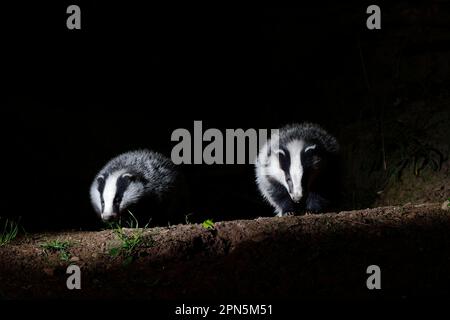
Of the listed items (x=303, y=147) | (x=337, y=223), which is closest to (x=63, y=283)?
(x=337, y=223)

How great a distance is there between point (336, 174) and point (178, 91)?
118 inches

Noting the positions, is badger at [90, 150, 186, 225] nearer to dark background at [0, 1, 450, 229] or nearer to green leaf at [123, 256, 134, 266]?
dark background at [0, 1, 450, 229]

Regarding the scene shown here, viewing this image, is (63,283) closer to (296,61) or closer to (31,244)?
(31,244)

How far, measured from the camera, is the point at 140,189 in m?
5.75

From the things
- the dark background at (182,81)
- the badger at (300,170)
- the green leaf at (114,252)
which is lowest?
the green leaf at (114,252)

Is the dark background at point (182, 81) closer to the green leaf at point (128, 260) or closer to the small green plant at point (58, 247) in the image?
the small green plant at point (58, 247)

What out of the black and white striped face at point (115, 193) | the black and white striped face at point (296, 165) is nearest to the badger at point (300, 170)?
the black and white striped face at point (296, 165)

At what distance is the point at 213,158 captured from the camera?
775 centimetres

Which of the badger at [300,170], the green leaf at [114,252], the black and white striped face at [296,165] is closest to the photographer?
the green leaf at [114,252]

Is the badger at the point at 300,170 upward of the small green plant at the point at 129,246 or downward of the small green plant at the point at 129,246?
upward

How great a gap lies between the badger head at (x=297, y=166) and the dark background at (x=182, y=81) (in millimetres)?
1577

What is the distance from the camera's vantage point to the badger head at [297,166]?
4.93 meters

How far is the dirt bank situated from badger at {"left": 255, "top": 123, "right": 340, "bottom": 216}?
1265mm

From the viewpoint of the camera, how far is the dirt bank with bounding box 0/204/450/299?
2926 mm
